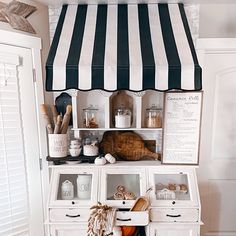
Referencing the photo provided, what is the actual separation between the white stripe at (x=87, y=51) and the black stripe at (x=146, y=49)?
1.32 ft

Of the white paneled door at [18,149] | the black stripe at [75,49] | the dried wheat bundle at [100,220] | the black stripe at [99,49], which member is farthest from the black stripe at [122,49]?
the dried wheat bundle at [100,220]

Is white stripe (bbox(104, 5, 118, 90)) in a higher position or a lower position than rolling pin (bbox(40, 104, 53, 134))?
higher

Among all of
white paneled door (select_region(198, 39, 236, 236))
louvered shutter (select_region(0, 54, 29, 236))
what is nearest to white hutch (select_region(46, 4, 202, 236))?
louvered shutter (select_region(0, 54, 29, 236))

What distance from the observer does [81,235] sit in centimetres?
189

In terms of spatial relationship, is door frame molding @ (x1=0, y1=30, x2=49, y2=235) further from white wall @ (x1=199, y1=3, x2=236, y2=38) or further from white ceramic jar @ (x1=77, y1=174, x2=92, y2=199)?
white wall @ (x1=199, y1=3, x2=236, y2=38)

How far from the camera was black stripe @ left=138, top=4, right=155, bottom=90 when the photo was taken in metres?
1.69

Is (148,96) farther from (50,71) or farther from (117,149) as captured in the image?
(50,71)

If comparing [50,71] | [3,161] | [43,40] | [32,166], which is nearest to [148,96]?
[50,71]

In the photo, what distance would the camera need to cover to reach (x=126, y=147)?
7.09 ft

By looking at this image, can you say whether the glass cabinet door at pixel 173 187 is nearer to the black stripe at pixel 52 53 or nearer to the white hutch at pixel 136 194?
the white hutch at pixel 136 194

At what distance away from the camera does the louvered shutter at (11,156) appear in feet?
6.13

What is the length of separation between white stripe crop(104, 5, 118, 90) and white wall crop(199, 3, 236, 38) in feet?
2.79

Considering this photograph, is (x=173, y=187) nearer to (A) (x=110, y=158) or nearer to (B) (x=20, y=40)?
(A) (x=110, y=158)

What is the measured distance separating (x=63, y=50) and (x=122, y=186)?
4.14 ft
